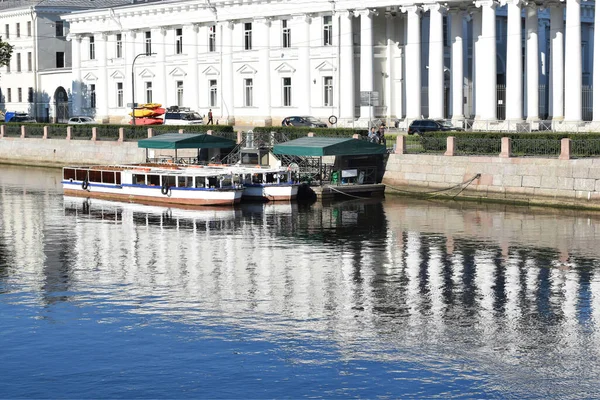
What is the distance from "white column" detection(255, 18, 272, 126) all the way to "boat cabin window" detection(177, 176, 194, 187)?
30.4 m

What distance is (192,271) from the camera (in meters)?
38.8

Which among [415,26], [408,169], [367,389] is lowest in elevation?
[367,389]

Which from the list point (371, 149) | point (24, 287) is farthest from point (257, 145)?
point (24, 287)

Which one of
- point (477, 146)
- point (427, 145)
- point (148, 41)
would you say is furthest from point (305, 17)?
point (477, 146)

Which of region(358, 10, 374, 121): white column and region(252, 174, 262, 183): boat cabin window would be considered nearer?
region(252, 174, 262, 183): boat cabin window

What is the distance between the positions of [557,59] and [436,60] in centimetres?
787

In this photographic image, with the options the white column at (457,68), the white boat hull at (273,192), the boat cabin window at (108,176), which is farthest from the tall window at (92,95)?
the white boat hull at (273,192)

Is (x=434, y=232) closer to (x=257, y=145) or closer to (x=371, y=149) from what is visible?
(x=371, y=149)

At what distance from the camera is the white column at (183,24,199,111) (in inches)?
3765

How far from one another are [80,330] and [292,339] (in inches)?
221

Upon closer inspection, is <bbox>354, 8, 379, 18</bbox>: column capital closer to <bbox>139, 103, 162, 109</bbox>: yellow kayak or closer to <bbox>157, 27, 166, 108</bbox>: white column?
<bbox>139, 103, 162, 109</bbox>: yellow kayak

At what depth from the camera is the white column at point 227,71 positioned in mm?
92500

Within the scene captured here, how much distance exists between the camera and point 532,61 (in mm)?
76188

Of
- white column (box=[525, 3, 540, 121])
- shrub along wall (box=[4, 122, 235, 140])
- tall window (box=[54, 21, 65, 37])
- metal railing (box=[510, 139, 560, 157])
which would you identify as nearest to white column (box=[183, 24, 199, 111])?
shrub along wall (box=[4, 122, 235, 140])
